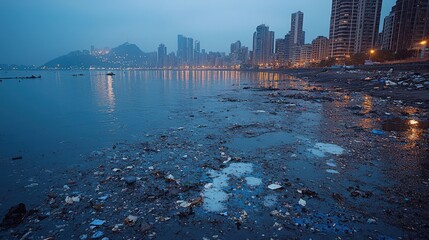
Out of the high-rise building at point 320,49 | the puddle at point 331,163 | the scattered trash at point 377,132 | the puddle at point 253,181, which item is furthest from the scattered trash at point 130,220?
the high-rise building at point 320,49

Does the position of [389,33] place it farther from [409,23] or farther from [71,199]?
[71,199]

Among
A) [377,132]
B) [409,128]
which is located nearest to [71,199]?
[377,132]

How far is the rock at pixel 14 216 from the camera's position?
383cm

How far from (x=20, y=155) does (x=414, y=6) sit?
171601 mm

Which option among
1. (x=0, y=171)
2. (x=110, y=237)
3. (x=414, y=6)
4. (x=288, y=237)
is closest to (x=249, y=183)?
(x=288, y=237)

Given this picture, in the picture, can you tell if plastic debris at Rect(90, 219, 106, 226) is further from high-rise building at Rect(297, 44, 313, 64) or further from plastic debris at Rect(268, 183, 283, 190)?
high-rise building at Rect(297, 44, 313, 64)

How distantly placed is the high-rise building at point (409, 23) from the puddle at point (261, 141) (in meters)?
148

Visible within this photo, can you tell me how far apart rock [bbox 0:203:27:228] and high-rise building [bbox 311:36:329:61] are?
180m

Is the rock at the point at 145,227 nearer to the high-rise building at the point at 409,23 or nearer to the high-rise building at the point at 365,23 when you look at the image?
the high-rise building at the point at 409,23

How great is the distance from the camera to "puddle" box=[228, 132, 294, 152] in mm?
7730

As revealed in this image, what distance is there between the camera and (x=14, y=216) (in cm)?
392

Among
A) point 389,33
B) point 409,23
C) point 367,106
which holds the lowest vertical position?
point 367,106

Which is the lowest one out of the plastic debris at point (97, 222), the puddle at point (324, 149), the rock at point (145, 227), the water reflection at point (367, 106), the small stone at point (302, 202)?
the plastic debris at point (97, 222)

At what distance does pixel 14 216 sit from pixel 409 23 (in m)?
169
